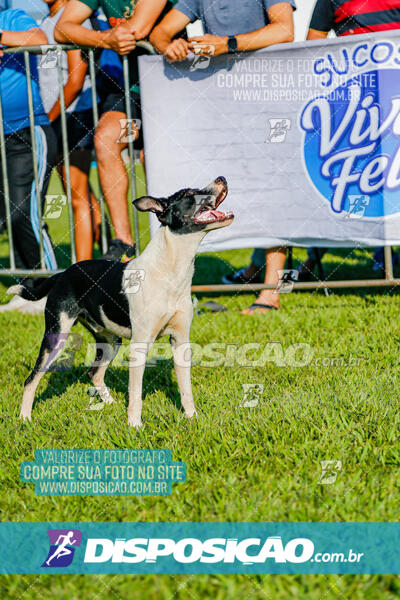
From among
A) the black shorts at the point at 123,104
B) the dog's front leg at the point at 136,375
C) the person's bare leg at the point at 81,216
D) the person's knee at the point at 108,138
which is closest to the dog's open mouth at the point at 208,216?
the dog's front leg at the point at 136,375

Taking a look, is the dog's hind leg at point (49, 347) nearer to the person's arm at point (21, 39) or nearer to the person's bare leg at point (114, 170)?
the person's bare leg at point (114, 170)

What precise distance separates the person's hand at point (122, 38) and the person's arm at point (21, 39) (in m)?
0.89

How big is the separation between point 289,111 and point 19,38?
106 inches

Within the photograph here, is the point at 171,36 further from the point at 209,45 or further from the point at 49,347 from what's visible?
the point at 49,347

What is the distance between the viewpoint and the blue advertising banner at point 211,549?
229 cm

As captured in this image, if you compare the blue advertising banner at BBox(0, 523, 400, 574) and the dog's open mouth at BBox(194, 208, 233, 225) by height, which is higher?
the dog's open mouth at BBox(194, 208, 233, 225)

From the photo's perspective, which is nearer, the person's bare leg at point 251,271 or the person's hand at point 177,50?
the person's hand at point 177,50

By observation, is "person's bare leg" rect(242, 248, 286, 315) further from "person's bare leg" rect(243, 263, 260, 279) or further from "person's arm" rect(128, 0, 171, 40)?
"person's arm" rect(128, 0, 171, 40)

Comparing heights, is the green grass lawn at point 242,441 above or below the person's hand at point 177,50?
below

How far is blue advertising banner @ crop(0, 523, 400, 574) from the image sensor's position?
2.29 metres

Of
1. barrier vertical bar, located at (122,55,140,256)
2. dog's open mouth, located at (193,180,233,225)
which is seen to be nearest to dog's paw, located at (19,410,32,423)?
dog's open mouth, located at (193,180,233,225)

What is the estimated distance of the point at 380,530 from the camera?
2.40 m

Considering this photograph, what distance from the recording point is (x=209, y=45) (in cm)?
529

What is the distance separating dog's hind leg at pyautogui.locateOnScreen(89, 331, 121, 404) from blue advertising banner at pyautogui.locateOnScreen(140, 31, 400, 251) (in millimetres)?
1815
